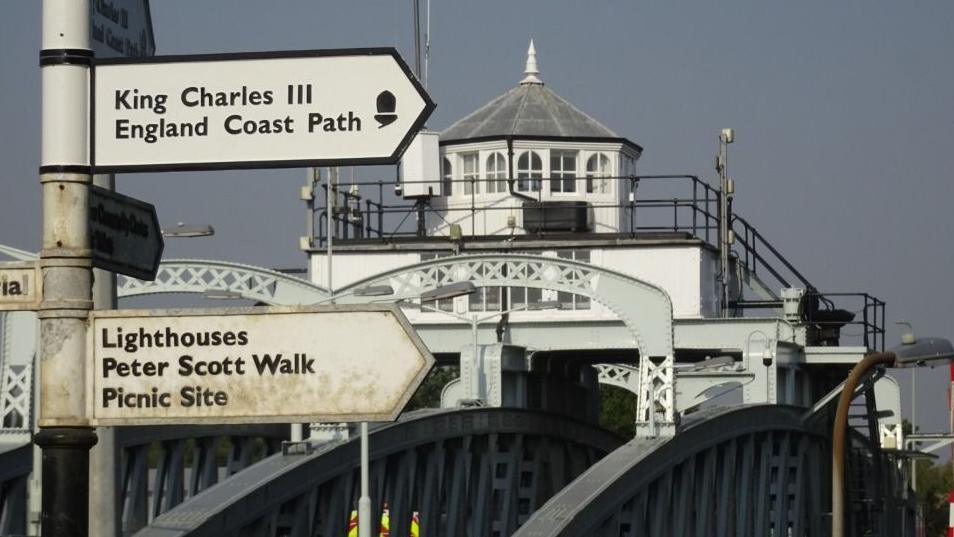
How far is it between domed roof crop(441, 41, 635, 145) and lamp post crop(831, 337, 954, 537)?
21.1 metres

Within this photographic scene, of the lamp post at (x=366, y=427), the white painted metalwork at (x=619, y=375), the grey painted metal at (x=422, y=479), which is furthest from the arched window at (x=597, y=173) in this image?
the lamp post at (x=366, y=427)

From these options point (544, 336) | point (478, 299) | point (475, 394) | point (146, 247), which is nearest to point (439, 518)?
point (475, 394)

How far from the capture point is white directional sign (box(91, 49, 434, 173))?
288 inches

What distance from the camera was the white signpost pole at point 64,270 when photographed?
7.11m

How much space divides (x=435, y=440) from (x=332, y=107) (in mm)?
25707

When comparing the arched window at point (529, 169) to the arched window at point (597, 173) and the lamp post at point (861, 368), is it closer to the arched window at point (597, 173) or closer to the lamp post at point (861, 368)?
the arched window at point (597, 173)

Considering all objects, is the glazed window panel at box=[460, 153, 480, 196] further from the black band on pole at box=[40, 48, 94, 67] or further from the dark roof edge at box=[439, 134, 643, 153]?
the black band on pole at box=[40, 48, 94, 67]

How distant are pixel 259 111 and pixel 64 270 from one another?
91 cm

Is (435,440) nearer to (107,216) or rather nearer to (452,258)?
(452,258)

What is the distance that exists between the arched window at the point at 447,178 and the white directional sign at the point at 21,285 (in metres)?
41.9

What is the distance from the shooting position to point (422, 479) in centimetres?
3441

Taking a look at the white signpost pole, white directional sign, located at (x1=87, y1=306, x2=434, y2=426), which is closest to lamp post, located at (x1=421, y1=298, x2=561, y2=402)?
the white signpost pole

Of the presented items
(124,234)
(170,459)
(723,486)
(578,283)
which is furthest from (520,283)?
(124,234)

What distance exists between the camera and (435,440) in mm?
32812
